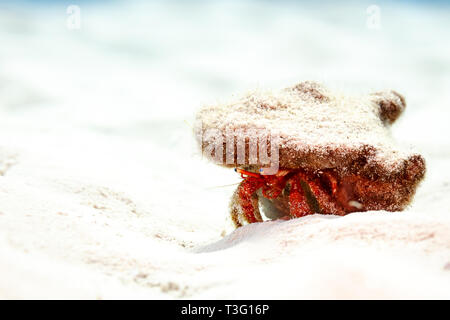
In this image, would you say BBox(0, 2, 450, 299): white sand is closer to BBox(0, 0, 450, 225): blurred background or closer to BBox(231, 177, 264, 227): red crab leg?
BBox(0, 0, 450, 225): blurred background

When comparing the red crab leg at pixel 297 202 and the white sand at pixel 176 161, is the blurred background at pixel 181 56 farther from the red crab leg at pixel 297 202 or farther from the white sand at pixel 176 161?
the red crab leg at pixel 297 202

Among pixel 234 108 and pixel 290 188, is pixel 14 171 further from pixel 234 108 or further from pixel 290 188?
pixel 290 188

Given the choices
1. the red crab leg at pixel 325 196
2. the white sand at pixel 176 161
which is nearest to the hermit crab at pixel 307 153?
the red crab leg at pixel 325 196

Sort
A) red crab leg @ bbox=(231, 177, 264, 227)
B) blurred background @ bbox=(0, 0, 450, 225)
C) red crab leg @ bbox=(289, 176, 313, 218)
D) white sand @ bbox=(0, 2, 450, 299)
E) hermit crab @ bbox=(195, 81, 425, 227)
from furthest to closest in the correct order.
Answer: blurred background @ bbox=(0, 0, 450, 225)
red crab leg @ bbox=(231, 177, 264, 227)
red crab leg @ bbox=(289, 176, 313, 218)
hermit crab @ bbox=(195, 81, 425, 227)
white sand @ bbox=(0, 2, 450, 299)

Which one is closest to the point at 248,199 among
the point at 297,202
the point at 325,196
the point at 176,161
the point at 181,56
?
the point at 297,202

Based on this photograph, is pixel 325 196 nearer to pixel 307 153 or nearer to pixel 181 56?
pixel 307 153

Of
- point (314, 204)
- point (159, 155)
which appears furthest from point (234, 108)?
point (159, 155)

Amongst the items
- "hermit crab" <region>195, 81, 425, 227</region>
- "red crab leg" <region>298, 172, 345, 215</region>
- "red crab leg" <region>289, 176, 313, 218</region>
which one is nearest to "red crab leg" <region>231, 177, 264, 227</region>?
"hermit crab" <region>195, 81, 425, 227</region>

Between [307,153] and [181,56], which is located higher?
[181,56]
